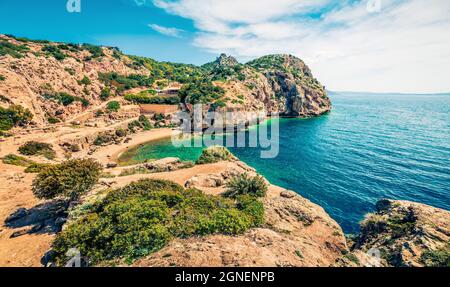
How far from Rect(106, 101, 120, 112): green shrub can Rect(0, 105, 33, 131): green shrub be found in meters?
18.6

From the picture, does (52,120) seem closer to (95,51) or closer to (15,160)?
(15,160)

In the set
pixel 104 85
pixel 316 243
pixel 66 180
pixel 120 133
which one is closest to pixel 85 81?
pixel 104 85

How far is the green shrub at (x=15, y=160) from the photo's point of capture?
2616cm

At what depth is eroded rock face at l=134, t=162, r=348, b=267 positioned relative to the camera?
8828 millimetres

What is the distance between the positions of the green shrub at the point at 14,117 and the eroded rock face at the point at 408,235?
53.5 meters

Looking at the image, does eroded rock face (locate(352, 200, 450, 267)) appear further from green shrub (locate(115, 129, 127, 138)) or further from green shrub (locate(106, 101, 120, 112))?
green shrub (locate(106, 101, 120, 112))

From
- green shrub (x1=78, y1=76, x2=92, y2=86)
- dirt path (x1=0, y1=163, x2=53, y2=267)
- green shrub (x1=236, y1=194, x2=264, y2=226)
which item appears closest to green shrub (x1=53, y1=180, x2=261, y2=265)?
green shrub (x1=236, y1=194, x2=264, y2=226)

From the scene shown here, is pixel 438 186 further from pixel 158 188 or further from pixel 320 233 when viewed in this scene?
pixel 158 188

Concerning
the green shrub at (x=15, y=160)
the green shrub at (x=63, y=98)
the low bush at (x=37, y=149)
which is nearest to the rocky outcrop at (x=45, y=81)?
the green shrub at (x=63, y=98)

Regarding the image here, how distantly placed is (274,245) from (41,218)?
59.8ft

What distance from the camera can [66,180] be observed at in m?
15.7

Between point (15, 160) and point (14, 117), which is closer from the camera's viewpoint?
point (15, 160)

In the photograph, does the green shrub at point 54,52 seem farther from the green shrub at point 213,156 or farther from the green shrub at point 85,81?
the green shrub at point 213,156
